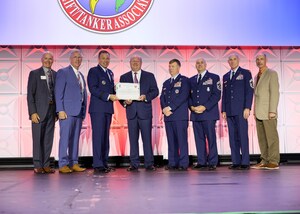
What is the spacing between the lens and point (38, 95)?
503 centimetres

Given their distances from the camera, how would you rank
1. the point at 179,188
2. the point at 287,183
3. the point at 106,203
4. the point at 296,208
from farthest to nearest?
the point at 287,183, the point at 179,188, the point at 106,203, the point at 296,208

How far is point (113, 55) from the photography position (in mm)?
6211

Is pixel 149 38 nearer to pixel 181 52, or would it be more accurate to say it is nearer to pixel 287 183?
pixel 181 52

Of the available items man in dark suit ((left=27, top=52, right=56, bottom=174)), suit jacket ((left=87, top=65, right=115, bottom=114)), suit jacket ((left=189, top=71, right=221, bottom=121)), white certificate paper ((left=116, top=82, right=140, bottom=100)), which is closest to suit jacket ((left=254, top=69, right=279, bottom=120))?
suit jacket ((left=189, top=71, right=221, bottom=121))

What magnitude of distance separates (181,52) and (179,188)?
3440mm

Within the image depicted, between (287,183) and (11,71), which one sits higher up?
(11,71)

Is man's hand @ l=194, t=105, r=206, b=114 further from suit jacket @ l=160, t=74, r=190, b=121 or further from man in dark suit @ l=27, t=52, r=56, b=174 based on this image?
man in dark suit @ l=27, t=52, r=56, b=174

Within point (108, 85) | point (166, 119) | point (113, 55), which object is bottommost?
point (166, 119)

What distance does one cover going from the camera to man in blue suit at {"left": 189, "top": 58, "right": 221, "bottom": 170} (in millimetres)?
5270

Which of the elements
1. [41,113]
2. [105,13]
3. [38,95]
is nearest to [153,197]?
[41,113]

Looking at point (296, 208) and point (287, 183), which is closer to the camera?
point (296, 208)

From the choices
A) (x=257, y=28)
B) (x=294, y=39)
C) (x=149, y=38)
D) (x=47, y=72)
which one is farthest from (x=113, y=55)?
(x=294, y=39)

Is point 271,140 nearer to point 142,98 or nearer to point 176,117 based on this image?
point 176,117

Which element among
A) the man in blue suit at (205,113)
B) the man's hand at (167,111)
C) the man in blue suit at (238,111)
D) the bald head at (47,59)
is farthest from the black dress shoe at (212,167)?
the bald head at (47,59)
